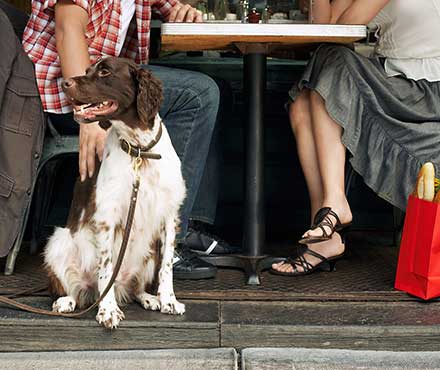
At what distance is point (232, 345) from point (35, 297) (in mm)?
872

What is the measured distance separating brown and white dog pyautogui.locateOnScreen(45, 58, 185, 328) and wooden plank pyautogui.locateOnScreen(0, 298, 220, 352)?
6 cm

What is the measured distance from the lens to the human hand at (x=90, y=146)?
328 centimetres

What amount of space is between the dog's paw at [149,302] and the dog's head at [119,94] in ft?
2.27

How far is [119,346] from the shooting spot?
3.04 m

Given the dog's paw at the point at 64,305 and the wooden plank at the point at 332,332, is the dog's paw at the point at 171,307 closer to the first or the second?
the wooden plank at the point at 332,332

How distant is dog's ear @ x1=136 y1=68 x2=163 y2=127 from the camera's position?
3.04 m

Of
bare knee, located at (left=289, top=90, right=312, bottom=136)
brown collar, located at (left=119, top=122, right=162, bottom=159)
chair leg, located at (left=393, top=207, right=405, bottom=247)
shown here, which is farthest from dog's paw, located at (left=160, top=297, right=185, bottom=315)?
chair leg, located at (left=393, top=207, right=405, bottom=247)

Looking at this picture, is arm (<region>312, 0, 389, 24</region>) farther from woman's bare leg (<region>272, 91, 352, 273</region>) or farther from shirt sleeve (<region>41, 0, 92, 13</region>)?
shirt sleeve (<region>41, 0, 92, 13</region>)

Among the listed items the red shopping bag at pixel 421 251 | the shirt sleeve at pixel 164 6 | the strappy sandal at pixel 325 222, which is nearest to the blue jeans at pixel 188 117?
the shirt sleeve at pixel 164 6

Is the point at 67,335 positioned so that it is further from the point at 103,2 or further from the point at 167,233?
the point at 103,2

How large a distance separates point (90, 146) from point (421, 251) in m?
1.40

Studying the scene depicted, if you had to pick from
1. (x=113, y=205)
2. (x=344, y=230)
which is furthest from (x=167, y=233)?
(x=344, y=230)

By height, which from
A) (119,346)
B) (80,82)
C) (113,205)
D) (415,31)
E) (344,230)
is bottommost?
(119,346)

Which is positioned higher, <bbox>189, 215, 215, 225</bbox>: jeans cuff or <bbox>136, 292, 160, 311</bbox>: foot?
<bbox>189, 215, 215, 225</bbox>: jeans cuff
